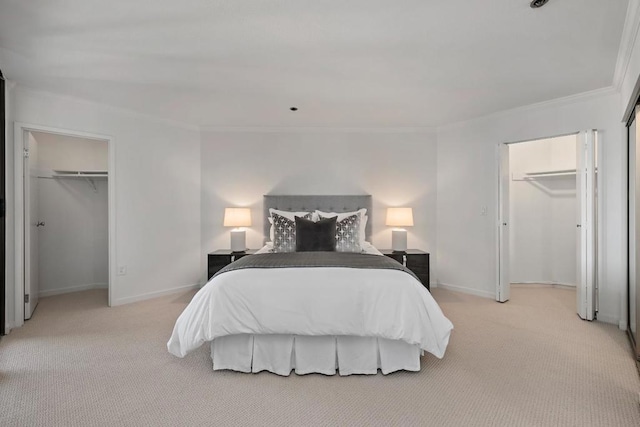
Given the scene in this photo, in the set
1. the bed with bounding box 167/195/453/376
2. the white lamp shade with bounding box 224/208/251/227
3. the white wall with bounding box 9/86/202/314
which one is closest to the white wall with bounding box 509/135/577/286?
the bed with bounding box 167/195/453/376

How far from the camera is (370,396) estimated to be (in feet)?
6.80

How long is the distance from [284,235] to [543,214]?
12.6 ft

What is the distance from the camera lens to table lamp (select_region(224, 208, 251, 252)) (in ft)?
14.7

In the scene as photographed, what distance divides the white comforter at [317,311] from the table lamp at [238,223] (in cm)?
212

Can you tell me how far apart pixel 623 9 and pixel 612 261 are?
2.42 m

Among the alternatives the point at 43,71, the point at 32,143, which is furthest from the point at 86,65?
the point at 32,143

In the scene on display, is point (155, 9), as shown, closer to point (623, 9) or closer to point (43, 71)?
point (43, 71)

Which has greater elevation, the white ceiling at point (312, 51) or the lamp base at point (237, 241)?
the white ceiling at point (312, 51)

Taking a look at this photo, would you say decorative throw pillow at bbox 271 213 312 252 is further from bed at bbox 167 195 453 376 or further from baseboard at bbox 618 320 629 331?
baseboard at bbox 618 320 629 331

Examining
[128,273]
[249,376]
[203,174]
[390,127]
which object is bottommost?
[249,376]

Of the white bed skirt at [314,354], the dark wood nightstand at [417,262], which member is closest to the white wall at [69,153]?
the white bed skirt at [314,354]

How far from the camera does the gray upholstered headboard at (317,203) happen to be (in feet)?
15.8

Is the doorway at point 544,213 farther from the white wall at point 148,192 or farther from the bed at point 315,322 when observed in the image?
the white wall at point 148,192

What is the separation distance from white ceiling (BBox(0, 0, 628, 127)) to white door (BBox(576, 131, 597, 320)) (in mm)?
613
